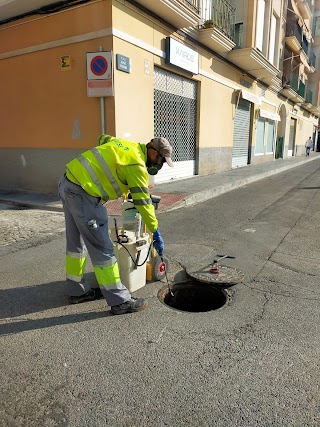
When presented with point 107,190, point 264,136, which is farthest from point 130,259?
point 264,136

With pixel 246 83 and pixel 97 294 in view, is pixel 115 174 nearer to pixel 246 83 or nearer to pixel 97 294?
pixel 97 294

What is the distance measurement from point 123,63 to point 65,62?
1569 millimetres

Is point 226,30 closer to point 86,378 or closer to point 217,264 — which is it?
point 217,264

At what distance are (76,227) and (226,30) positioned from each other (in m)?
13.5

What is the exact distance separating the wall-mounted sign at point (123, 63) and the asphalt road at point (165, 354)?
5432 mm

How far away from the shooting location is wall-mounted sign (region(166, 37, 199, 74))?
Answer: 9.70m

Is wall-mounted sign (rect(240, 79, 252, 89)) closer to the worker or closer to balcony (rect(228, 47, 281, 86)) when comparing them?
balcony (rect(228, 47, 281, 86))

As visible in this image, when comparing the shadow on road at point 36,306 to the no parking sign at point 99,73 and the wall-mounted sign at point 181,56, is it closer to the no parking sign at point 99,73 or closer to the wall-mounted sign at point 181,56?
the no parking sign at point 99,73

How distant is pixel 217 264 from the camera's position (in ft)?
13.9

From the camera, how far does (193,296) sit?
12.4 ft

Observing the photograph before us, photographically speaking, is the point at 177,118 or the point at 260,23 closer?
the point at 177,118

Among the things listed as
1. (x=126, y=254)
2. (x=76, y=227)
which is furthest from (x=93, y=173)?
(x=126, y=254)

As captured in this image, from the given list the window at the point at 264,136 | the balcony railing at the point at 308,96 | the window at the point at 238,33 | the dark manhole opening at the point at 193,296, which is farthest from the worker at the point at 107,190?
the balcony railing at the point at 308,96

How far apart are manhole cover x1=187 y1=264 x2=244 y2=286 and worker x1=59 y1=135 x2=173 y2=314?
934 mm
